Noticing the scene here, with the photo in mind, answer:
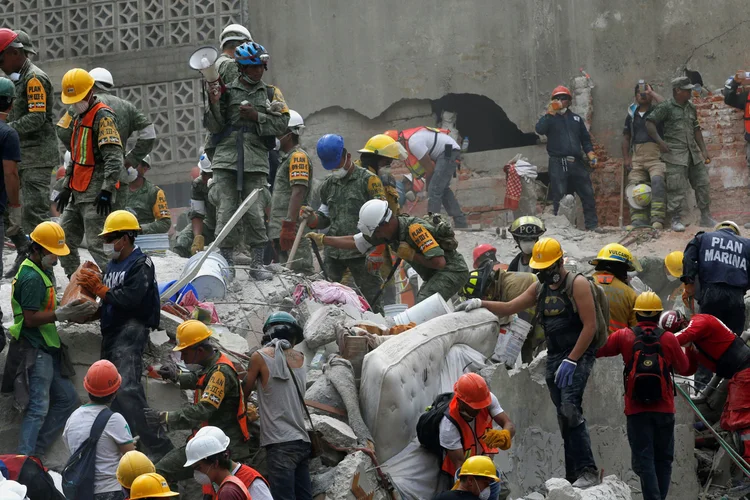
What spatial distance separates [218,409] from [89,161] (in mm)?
2838

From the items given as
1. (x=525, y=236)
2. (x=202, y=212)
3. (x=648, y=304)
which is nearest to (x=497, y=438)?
(x=648, y=304)

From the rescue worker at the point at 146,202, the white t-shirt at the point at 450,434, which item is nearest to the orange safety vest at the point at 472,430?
the white t-shirt at the point at 450,434

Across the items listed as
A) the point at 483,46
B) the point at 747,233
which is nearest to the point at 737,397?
the point at 747,233

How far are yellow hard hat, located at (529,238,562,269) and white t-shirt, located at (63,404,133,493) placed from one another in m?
2.93

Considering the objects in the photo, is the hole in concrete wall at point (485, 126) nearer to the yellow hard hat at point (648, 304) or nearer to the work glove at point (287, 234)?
the work glove at point (287, 234)

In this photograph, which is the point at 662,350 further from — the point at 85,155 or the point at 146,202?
the point at 146,202

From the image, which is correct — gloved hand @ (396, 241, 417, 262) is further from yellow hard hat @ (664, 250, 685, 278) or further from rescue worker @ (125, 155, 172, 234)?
yellow hard hat @ (664, 250, 685, 278)

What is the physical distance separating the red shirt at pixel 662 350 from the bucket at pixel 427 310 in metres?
1.70

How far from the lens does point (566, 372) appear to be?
336 inches

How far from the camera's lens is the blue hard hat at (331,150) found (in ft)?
37.3

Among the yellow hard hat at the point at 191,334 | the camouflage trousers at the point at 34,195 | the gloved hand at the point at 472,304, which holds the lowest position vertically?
the gloved hand at the point at 472,304

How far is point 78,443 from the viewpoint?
731cm

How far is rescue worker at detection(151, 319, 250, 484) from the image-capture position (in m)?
7.64

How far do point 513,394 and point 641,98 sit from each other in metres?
7.51
